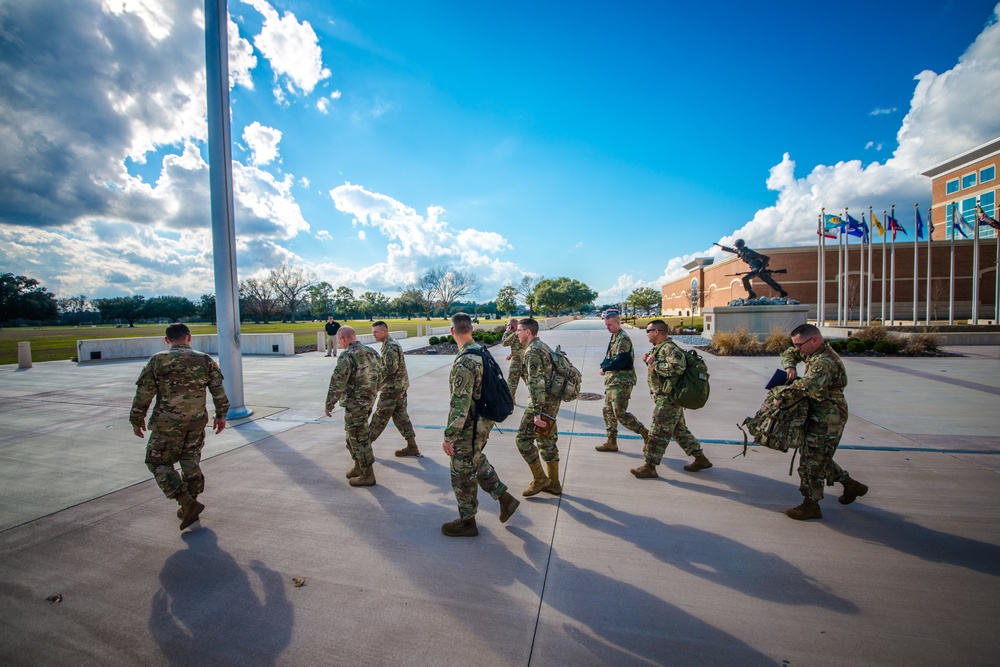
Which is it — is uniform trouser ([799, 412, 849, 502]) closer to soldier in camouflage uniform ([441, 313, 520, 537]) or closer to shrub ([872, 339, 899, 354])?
soldier in camouflage uniform ([441, 313, 520, 537])

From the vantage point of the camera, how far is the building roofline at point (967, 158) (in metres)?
43.2

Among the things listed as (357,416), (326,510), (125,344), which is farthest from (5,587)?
(125,344)

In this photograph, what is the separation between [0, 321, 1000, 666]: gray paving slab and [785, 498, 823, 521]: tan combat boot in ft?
0.24

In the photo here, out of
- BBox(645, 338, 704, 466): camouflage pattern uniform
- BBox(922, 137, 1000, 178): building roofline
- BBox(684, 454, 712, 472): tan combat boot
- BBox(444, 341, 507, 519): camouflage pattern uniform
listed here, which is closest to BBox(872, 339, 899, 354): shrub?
BBox(684, 454, 712, 472): tan combat boot

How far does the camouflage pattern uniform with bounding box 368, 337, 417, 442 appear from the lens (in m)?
5.25

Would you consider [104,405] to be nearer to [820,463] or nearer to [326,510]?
[326,510]

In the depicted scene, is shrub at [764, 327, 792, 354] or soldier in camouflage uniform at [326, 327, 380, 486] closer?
soldier in camouflage uniform at [326, 327, 380, 486]

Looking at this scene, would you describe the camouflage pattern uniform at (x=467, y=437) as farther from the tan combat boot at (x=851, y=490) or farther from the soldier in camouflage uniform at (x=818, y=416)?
the tan combat boot at (x=851, y=490)

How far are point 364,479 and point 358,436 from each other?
494 mm

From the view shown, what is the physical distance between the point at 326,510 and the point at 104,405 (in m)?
8.04

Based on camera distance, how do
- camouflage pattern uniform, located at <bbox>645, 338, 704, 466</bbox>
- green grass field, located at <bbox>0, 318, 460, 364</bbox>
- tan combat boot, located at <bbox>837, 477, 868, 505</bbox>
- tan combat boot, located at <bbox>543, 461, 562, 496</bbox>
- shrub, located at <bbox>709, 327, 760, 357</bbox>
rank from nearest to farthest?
tan combat boot, located at <bbox>837, 477, 868, 505</bbox>, tan combat boot, located at <bbox>543, 461, 562, 496</bbox>, camouflage pattern uniform, located at <bbox>645, 338, 704, 466</bbox>, shrub, located at <bbox>709, 327, 760, 357</bbox>, green grass field, located at <bbox>0, 318, 460, 364</bbox>

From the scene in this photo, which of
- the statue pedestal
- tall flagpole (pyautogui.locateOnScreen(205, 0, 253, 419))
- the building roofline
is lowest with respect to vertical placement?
the statue pedestal

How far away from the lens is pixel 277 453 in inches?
226

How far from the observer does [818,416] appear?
3.71 meters
